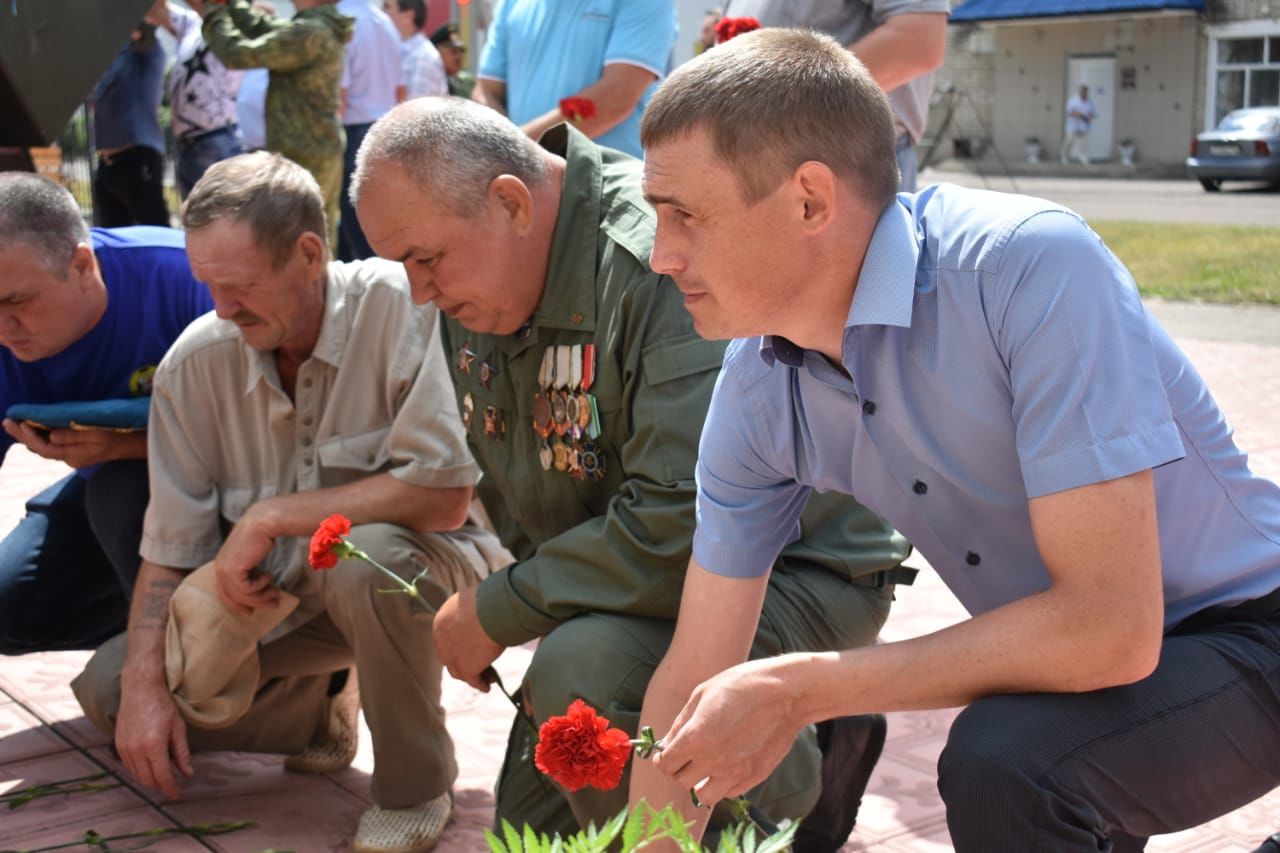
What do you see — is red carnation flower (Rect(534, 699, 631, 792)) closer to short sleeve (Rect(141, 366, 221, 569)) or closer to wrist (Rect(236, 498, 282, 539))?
wrist (Rect(236, 498, 282, 539))

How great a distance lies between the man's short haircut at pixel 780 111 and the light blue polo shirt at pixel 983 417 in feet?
0.36

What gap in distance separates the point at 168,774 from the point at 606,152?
1.48 m

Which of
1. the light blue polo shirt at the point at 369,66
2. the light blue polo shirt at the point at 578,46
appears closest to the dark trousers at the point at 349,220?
the light blue polo shirt at the point at 369,66

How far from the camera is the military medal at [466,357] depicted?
2965 mm

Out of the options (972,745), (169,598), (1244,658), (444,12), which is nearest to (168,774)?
(169,598)

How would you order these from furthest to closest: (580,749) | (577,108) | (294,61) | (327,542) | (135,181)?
(135,181)
(294,61)
(577,108)
(327,542)
(580,749)

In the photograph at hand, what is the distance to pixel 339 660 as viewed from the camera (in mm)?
3387

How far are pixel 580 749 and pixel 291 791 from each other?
1735mm

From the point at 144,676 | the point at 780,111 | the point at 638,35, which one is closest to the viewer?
the point at 780,111

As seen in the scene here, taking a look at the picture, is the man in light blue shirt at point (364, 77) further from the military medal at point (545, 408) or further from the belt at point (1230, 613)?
the belt at point (1230, 613)

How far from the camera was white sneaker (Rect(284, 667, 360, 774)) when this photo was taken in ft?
11.2

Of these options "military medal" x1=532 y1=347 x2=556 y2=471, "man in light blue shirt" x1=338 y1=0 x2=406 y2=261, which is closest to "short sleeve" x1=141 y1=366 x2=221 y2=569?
"military medal" x1=532 y1=347 x2=556 y2=471

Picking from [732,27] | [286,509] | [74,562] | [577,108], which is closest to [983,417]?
[286,509]

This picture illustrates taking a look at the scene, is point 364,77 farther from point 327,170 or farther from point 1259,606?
point 1259,606
